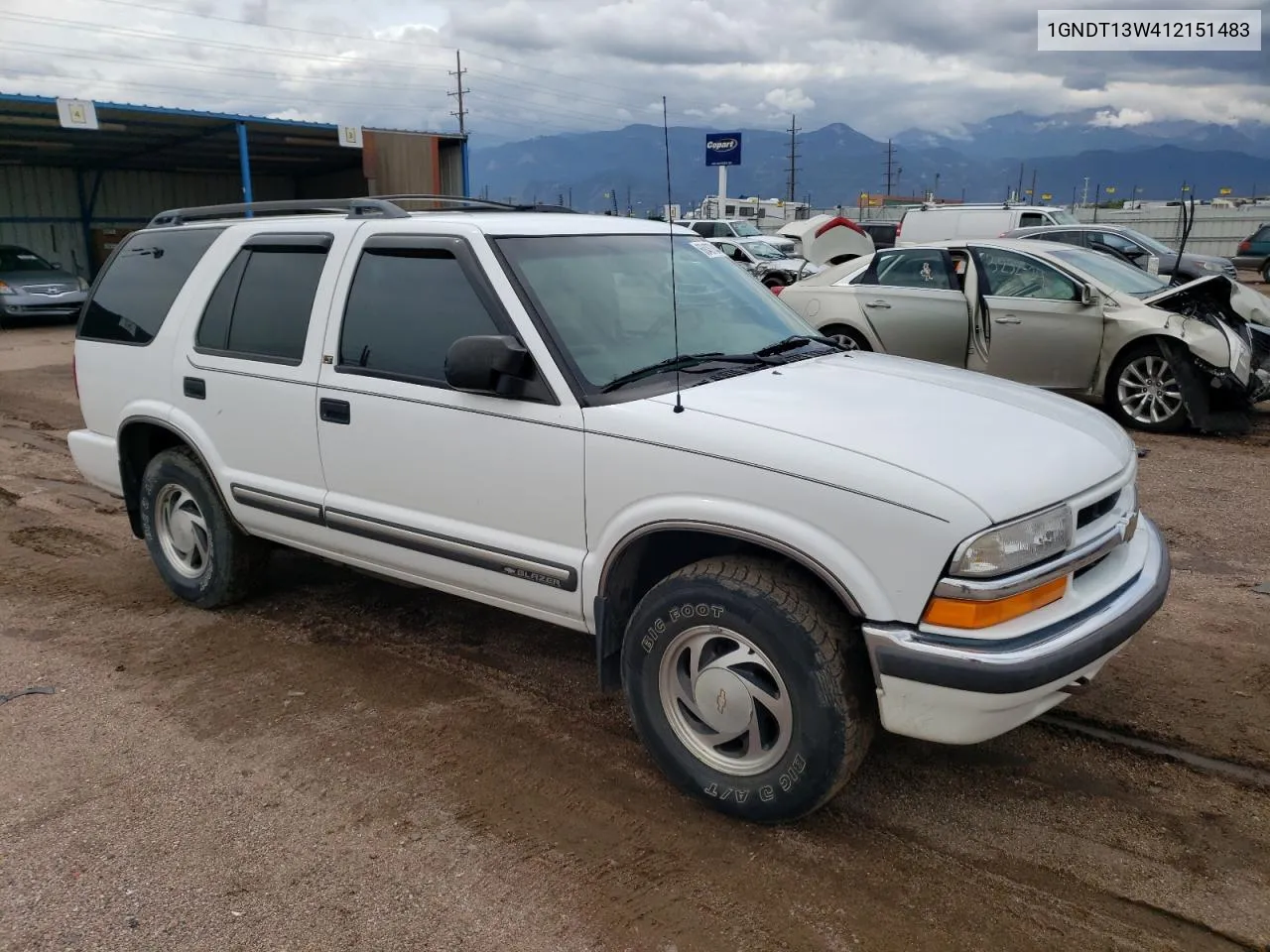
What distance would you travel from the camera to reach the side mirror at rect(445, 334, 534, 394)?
10.6 feet

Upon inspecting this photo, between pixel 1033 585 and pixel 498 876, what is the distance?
5.71ft

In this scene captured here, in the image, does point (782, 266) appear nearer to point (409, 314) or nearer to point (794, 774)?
point (409, 314)

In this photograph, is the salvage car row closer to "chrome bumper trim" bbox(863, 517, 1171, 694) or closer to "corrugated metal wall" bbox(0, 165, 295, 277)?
"chrome bumper trim" bbox(863, 517, 1171, 694)

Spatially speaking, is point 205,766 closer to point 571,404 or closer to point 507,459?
point 507,459

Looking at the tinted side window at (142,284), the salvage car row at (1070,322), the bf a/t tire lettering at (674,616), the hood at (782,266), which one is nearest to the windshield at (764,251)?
the hood at (782,266)

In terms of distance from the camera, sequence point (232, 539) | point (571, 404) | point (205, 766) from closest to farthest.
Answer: point (571, 404)
point (205, 766)
point (232, 539)

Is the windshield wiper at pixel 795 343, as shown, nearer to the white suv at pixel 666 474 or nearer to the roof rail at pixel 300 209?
the white suv at pixel 666 474

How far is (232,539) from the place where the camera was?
472 cm

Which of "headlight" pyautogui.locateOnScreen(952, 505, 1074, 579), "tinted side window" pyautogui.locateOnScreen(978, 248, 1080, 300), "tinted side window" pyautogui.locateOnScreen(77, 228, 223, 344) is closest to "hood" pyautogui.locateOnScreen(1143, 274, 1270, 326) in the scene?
"tinted side window" pyautogui.locateOnScreen(978, 248, 1080, 300)

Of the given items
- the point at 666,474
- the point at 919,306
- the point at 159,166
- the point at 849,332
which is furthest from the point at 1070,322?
the point at 159,166

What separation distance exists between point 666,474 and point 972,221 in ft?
68.2

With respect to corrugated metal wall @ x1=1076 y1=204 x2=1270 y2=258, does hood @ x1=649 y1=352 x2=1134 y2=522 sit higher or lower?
lower

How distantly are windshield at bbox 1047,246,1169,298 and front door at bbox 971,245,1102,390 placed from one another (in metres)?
0.33

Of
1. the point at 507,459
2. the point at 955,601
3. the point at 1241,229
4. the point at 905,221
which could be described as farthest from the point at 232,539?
the point at 1241,229
